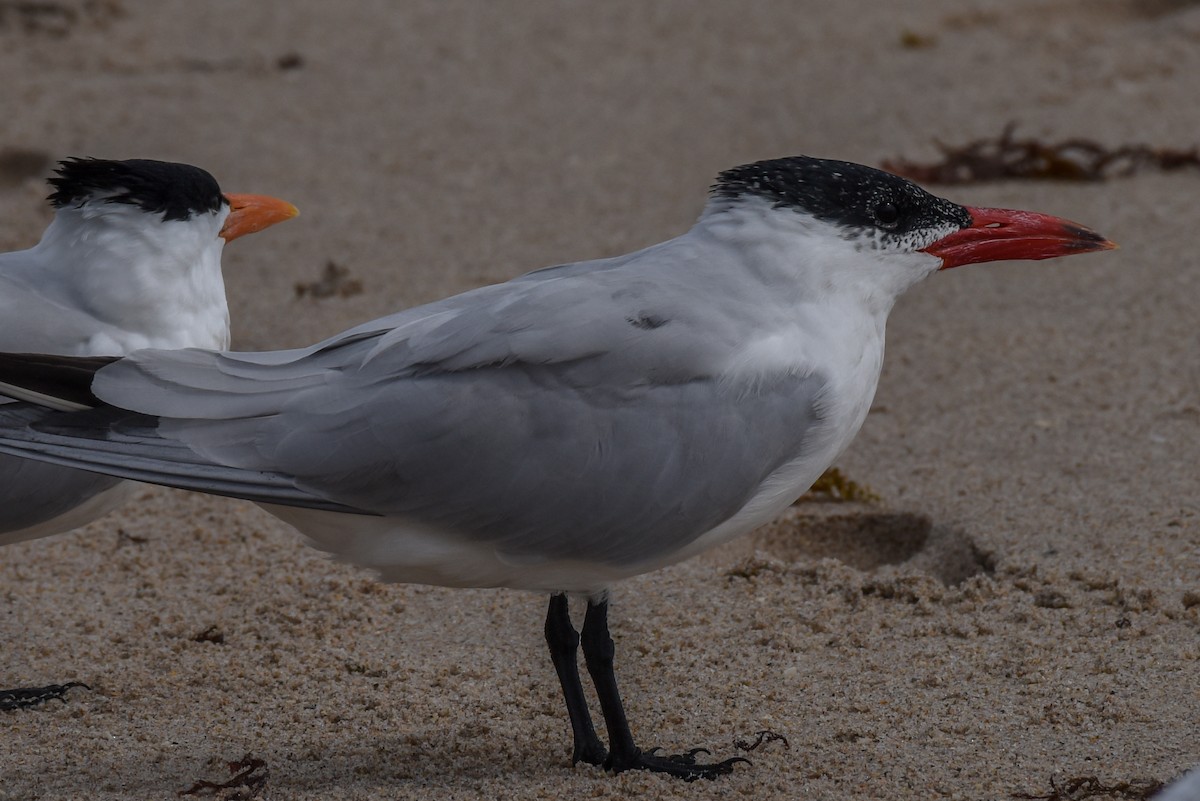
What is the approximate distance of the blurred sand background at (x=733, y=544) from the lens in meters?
3.40

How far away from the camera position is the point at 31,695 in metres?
3.68

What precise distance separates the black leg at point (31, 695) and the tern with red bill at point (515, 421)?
0.93 m

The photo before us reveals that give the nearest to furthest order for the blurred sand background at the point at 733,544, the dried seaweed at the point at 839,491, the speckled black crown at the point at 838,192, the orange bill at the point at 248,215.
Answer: the speckled black crown at the point at 838,192
the blurred sand background at the point at 733,544
the orange bill at the point at 248,215
the dried seaweed at the point at 839,491

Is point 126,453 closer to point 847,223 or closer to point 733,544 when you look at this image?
point 847,223

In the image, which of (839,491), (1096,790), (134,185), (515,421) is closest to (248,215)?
(134,185)

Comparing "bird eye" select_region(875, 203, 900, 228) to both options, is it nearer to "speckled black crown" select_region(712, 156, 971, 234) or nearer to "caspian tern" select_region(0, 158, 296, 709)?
"speckled black crown" select_region(712, 156, 971, 234)

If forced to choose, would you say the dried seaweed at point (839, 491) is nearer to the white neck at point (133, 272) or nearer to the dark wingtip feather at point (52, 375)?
the white neck at point (133, 272)

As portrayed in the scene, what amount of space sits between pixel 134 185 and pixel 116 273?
0.24 meters

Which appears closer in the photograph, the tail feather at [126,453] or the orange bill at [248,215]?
the tail feather at [126,453]

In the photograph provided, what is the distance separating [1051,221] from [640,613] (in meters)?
1.42

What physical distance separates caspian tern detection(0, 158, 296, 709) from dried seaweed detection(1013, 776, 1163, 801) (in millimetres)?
2201

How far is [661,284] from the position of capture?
3160 millimetres

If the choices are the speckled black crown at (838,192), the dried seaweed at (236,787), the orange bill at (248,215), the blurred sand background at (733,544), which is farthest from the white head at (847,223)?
the dried seaweed at (236,787)

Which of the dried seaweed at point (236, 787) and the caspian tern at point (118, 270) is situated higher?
the caspian tern at point (118, 270)
